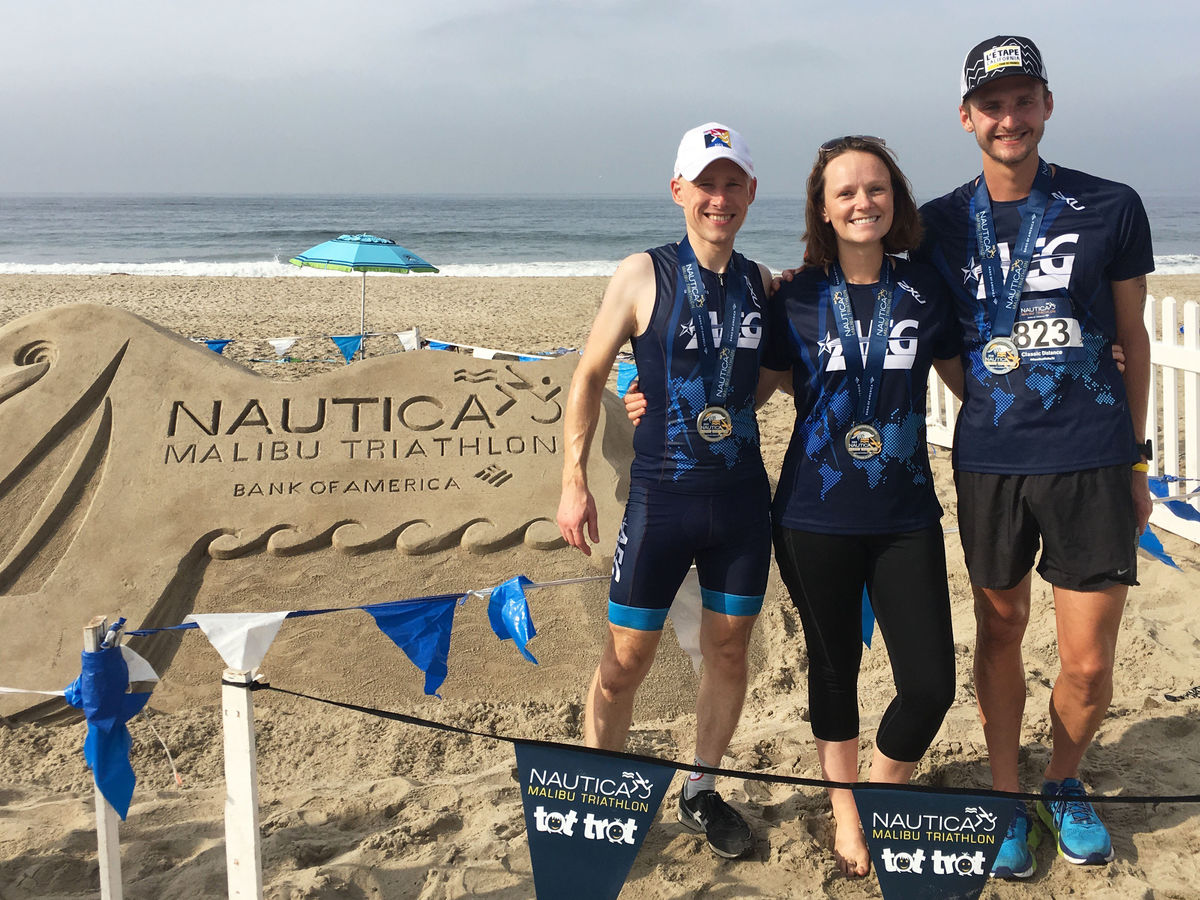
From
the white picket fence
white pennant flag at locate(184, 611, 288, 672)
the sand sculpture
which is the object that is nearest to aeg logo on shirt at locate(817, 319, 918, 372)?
white pennant flag at locate(184, 611, 288, 672)

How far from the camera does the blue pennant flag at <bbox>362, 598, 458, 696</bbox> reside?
8.93 feet

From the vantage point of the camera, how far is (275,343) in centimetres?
947

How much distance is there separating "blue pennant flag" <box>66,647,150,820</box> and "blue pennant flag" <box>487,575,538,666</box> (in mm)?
1026

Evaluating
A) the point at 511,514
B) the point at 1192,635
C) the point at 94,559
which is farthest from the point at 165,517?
the point at 1192,635

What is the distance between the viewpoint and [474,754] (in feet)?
12.0

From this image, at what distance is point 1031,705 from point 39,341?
4890 mm

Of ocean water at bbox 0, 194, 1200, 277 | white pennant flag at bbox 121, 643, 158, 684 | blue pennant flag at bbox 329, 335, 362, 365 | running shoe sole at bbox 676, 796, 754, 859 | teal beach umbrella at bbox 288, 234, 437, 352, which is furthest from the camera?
ocean water at bbox 0, 194, 1200, 277

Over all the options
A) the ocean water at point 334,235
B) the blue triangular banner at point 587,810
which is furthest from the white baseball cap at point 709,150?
the ocean water at point 334,235

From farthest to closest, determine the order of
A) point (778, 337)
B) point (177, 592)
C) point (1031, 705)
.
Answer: point (177, 592), point (1031, 705), point (778, 337)

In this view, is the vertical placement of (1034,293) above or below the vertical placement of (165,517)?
above

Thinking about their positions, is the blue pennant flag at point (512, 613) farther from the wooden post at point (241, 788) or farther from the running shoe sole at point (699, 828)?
the wooden post at point (241, 788)

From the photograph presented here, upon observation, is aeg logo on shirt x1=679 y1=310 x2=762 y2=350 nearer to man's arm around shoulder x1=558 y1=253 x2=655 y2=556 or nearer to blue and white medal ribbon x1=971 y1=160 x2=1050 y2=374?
man's arm around shoulder x1=558 y1=253 x2=655 y2=556

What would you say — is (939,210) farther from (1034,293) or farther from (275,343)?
(275,343)

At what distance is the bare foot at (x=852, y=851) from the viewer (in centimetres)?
276
